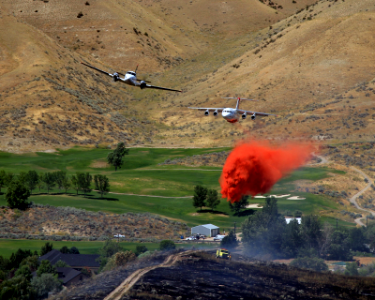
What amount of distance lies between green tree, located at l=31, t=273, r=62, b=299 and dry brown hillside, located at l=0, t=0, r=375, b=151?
7691cm

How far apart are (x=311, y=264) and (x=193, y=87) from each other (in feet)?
370

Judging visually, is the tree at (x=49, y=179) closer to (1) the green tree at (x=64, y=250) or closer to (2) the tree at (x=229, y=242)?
(1) the green tree at (x=64, y=250)

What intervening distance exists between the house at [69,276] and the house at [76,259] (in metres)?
1.78

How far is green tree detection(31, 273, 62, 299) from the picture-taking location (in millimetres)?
58250

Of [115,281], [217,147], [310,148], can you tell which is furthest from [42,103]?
[115,281]

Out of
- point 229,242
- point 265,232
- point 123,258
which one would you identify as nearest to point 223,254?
point 229,242

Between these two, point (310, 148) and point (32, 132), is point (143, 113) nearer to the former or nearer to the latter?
point (32, 132)

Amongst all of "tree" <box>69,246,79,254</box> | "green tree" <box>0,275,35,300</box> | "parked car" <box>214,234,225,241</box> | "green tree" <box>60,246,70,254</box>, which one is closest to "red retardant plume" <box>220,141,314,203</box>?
"parked car" <box>214,234,225,241</box>

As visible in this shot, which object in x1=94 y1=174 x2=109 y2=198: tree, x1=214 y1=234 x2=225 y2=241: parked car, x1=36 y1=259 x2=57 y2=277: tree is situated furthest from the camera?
x1=94 y1=174 x2=109 y2=198: tree

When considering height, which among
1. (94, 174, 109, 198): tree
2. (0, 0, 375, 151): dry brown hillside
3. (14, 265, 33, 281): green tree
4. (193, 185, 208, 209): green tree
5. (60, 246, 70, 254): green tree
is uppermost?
(0, 0, 375, 151): dry brown hillside

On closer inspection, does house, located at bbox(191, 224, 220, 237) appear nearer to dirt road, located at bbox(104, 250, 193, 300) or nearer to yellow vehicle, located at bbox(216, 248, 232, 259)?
dirt road, located at bbox(104, 250, 193, 300)

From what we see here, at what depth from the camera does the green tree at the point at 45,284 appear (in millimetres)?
58250

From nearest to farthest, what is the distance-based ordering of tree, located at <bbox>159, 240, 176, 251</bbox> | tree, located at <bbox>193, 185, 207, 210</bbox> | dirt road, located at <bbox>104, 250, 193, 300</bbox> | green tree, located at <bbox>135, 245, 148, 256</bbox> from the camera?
dirt road, located at <bbox>104, 250, 193, 300</bbox>, green tree, located at <bbox>135, 245, 148, 256</bbox>, tree, located at <bbox>159, 240, 176, 251</bbox>, tree, located at <bbox>193, 185, 207, 210</bbox>

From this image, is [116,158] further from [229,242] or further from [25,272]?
[25,272]
